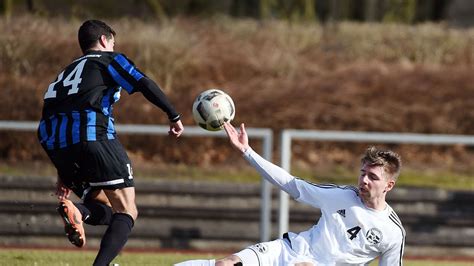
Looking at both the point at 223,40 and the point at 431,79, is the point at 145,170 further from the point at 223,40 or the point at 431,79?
the point at 431,79

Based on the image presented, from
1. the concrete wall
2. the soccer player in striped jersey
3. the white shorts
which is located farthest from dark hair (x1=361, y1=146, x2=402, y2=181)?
the concrete wall

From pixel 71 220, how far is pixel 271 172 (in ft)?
4.75

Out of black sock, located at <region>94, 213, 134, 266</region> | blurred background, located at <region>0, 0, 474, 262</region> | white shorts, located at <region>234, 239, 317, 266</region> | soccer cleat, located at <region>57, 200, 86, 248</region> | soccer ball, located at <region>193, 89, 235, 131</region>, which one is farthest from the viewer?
blurred background, located at <region>0, 0, 474, 262</region>

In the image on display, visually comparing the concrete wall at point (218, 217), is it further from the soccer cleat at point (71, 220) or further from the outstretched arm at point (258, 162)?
the outstretched arm at point (258, 162)

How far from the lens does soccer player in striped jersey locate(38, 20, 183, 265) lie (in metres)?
7.00

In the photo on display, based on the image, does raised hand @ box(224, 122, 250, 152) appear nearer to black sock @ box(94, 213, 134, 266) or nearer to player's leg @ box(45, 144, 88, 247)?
black sock @ box(94, 213, 134, 266)

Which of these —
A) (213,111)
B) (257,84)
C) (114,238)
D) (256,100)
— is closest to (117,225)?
(114,238)

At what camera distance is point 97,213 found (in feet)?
24.1

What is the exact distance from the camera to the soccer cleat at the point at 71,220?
687cm

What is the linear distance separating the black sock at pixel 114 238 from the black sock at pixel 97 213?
0.27m

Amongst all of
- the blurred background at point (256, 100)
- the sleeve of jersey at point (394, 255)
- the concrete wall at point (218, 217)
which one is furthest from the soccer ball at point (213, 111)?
the concrete wall at point (218, 217)

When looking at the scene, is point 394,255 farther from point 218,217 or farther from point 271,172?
point 218,217

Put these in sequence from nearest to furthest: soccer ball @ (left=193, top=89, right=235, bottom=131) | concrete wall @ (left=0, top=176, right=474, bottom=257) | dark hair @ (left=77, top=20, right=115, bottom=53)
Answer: soccer ball @ (left=193, top=89, right=235, bottom=131)
dark hair @ (left=77, top=20, right=115, bottom=53)
concrete wall @ (left=0, top=176, right=474, bottom=257)

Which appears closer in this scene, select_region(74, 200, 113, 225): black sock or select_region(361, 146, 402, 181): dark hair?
select_region(361, 146, 402, 181): dark hair
